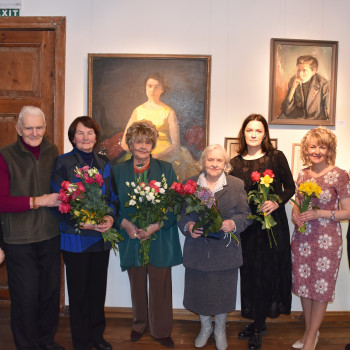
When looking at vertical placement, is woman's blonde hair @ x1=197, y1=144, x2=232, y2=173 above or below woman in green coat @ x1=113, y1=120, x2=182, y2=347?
above

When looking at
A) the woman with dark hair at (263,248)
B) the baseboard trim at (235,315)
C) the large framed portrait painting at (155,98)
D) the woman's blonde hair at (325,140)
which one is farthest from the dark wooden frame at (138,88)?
the baseboard trim at (235,315)

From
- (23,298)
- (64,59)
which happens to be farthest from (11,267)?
(64,59)

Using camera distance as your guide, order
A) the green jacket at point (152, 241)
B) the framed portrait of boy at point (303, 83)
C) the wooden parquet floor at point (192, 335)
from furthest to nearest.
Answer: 1. the framed portrait of boy at point (303, 83)
2. the wooden parquet floor at point (192, 335)
3. the green jacket at point (152, 241)

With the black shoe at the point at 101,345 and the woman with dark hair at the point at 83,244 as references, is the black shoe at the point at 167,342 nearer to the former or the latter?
the black shoe at the point at 101,345

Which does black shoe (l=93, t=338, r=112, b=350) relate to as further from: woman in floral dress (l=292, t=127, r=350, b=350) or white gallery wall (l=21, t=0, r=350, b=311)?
white gallery wall (l=21, t=0, r=350, b=311)

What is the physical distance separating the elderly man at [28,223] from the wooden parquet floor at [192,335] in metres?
0.52

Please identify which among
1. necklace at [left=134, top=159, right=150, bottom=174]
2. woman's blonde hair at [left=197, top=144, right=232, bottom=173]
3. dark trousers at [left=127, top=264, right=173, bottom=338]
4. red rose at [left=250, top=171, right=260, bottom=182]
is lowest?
dark trousers at [left=127, top=264, right=173, bottom=338]

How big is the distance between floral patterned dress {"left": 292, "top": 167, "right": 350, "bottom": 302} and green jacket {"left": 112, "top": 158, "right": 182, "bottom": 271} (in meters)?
0.95

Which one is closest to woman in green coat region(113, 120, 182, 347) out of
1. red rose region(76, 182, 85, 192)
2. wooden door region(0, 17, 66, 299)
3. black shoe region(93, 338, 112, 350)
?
black shoe region(93, 338, 112, 350)

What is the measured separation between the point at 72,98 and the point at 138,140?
1.10m

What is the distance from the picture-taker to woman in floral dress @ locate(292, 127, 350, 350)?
2.68m

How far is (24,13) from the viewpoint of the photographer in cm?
341

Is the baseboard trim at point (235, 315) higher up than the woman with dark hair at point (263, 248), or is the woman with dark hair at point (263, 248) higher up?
the woman with dark hair at point (263, 248)

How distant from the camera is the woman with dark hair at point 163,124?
3400 mm
